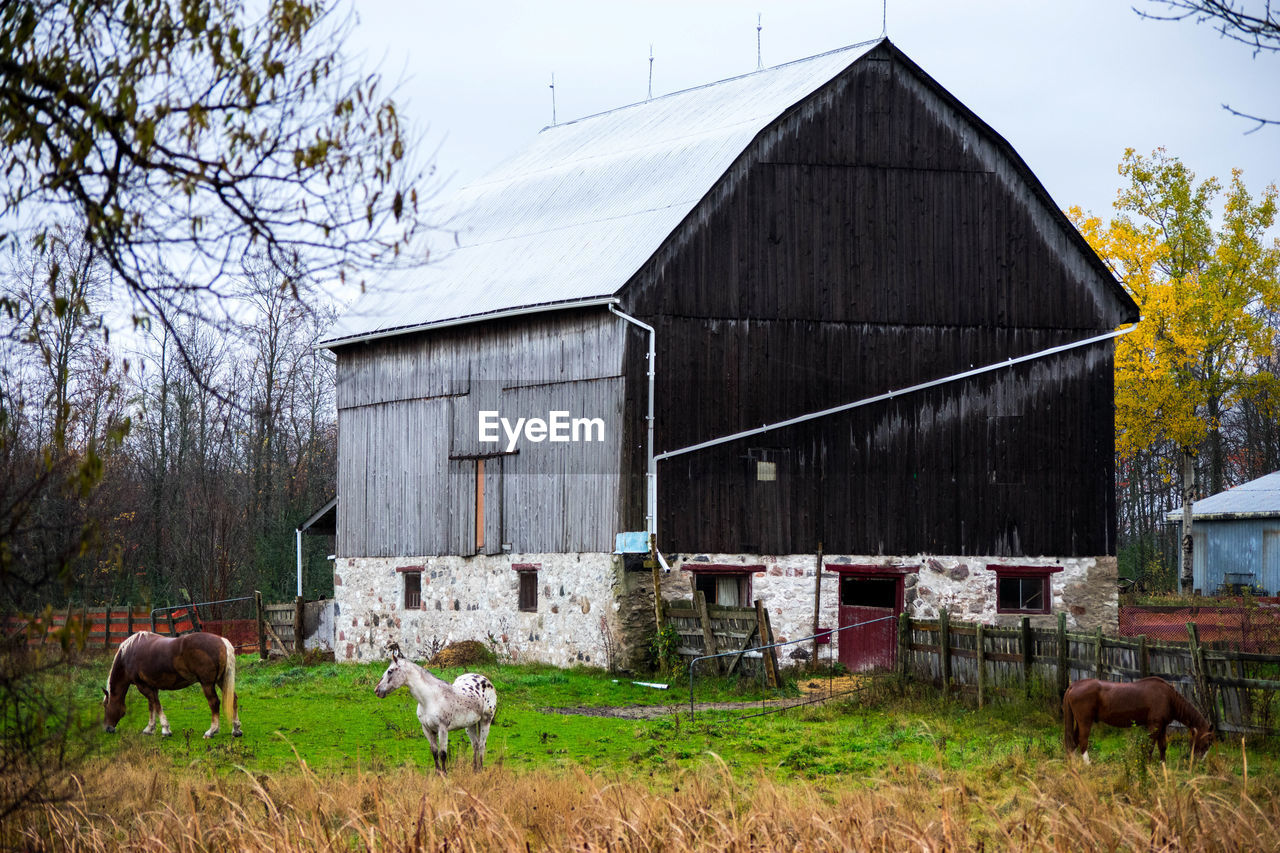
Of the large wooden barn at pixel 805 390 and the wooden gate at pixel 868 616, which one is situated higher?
the large wooden barn at pixel 805 390

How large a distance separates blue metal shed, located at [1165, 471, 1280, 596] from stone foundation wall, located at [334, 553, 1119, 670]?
20.5 m

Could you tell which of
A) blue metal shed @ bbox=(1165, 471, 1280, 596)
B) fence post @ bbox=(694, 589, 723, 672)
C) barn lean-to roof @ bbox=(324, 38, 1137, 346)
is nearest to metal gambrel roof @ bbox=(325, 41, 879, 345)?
barn lean-to roof @ bbox=(324, 38, 1137, 346)

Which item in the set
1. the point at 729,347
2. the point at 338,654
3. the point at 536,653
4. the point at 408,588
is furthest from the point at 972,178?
the point at 338,654

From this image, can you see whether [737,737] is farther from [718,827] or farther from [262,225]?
[262,225]

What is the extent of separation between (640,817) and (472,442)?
2042 cm

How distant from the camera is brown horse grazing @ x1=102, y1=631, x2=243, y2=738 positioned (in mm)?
18828

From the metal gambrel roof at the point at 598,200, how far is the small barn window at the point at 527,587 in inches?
197

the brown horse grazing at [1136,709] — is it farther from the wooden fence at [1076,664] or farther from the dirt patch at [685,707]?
the dirt patch at [685,707]

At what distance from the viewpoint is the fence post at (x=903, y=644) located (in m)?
22.2

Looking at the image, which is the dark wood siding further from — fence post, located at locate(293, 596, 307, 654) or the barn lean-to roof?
fence post, located at locate(293, 596, 307, 654)

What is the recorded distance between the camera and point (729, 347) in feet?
89.0

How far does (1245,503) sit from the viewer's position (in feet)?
161

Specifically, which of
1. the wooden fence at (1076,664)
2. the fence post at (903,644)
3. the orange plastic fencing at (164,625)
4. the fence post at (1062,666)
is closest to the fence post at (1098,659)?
the wooden fence at (1076,664)

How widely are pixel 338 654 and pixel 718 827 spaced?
2495cm
